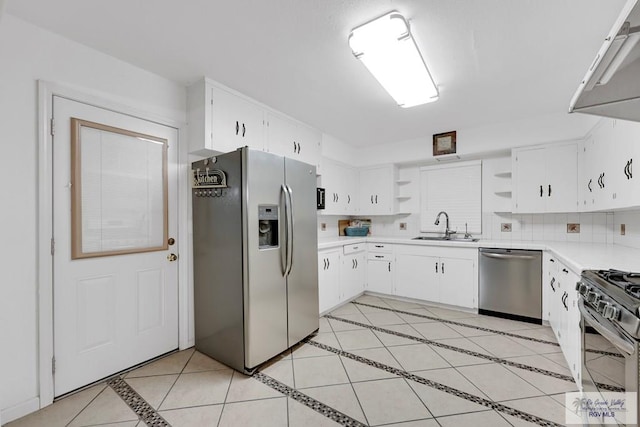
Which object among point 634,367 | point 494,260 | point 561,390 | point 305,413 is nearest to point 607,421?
point 634,367

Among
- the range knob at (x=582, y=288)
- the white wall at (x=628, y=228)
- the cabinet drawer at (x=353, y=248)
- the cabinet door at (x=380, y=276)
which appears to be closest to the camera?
the range knob at (x=582, y=288)

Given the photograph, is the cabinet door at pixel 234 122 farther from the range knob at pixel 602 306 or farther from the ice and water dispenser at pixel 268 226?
the range knob at pixel 602 306

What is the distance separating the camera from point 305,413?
5.65 ft

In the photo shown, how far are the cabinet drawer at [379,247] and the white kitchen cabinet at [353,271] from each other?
92 mm

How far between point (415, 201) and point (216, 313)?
3430 mm

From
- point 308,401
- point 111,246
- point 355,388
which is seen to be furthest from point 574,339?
point 111,246

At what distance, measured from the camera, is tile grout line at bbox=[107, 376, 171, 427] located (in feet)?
5.45

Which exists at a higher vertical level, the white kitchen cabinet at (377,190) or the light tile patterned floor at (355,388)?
the white kitchen cabinet at (377,190)

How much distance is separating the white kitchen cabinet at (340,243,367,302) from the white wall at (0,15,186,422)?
116 inches

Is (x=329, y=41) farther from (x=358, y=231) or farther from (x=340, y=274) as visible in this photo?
(x=358, y=231)

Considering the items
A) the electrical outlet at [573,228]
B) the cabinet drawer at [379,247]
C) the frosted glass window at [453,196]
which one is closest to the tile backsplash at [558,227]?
the electrical outlet at [573,228]

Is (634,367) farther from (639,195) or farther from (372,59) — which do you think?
(372,59)

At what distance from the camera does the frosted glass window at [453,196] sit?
157 inches

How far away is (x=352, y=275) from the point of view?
3.99m
